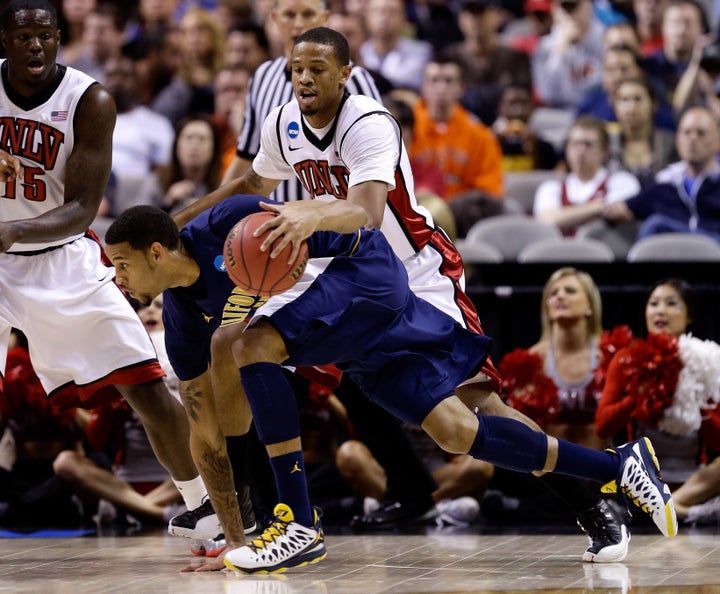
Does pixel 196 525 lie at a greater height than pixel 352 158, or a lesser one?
lesser

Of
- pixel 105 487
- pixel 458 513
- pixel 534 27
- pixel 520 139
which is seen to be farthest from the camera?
pixel 534 27

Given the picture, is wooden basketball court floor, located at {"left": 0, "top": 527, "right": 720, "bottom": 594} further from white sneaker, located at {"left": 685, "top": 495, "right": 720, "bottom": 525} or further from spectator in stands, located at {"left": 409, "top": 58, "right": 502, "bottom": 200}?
spectator in stands, located at {"left": 409, "top": 58, "right": 502, "bottom": 200}

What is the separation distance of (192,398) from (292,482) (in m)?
0.64

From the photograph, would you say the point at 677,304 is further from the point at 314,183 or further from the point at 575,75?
the point at 575,75

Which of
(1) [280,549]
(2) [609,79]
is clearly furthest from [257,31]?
(1) [280,549]

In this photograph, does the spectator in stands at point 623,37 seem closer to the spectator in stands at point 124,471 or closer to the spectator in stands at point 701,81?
the spectator in stands at point 701,81

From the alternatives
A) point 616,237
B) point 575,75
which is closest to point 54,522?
point 616,237

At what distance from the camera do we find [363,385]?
14.9 feet

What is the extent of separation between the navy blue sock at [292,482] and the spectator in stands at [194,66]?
7.02 metres

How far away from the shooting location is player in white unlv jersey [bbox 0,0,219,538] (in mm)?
4914

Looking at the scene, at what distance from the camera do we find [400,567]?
472 cm

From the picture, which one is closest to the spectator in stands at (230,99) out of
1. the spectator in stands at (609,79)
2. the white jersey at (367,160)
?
the spectator in stands at (609,79)

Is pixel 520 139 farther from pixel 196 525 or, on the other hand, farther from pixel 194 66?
pixel 196 525

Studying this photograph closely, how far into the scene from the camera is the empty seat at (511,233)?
27.2 feet
